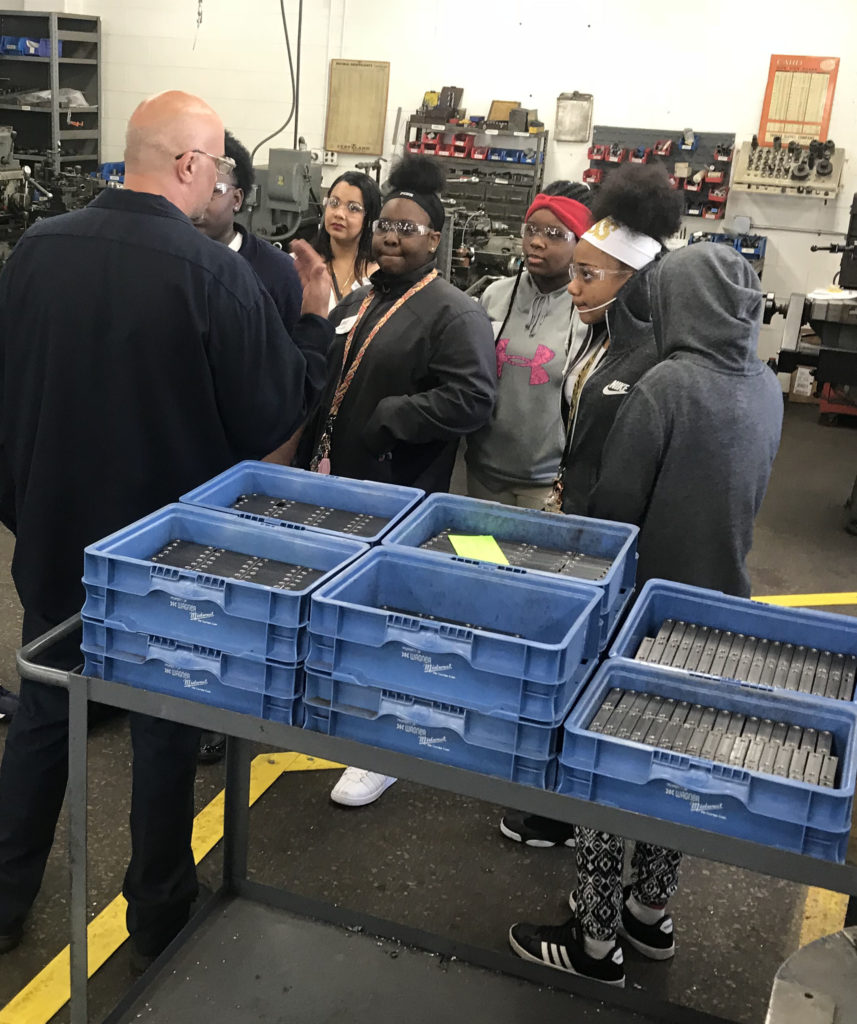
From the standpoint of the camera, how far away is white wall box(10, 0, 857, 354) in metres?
6.66

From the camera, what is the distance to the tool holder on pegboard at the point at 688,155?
6.78m

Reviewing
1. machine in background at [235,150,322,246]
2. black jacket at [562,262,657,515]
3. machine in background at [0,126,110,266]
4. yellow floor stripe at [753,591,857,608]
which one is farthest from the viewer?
machine in background at [235,150,322,246]

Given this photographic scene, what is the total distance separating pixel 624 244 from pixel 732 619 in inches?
34.8

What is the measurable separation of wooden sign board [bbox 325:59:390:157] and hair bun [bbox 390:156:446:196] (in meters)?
5.09

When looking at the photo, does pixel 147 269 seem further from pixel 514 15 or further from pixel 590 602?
pixel 514 15

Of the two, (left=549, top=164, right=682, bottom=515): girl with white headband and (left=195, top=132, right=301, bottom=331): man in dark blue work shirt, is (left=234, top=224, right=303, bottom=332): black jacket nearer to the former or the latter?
(left=195, top=132, right=301, bottom=331): man in dark blue work shirt

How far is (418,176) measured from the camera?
2.69 meters

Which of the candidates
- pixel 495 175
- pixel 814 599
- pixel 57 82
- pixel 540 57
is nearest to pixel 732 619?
pixel 814 599

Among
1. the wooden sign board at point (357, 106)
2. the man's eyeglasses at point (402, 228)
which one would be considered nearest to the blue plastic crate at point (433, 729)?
the man's eyeglasses at point (402, 228)

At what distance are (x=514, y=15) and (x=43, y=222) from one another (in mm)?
6010

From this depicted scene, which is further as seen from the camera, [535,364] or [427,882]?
[535,364]

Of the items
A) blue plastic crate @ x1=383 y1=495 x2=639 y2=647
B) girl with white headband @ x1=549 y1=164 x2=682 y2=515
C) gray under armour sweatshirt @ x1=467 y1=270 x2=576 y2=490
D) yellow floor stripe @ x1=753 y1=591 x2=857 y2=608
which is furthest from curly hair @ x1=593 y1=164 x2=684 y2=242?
yellow floor stripe @ x1=753 y1=591 x2=857 y2=608

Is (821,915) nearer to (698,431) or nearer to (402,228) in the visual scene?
(698,431)

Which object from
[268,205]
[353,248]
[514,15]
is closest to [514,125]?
[514,15]
